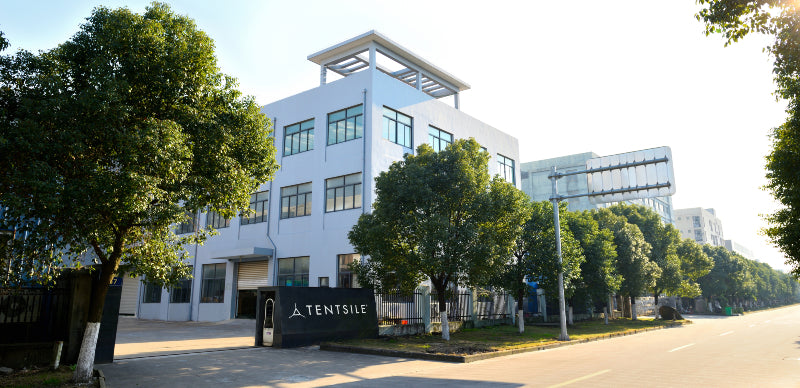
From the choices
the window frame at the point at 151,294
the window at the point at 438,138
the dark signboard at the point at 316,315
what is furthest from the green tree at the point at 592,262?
the window frame at the point at 151,294

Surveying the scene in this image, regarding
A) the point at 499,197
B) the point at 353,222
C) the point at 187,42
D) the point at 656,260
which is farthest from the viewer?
the point at 656,260

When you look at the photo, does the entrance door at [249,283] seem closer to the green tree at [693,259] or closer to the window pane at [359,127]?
the window pane at [359,127]

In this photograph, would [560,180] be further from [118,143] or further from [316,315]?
[118,143]

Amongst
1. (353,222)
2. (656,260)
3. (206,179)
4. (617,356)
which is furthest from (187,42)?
(656,260)

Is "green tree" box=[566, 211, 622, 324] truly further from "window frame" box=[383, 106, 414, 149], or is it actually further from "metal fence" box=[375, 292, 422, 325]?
"metal fence" box=[375, 292, 422, 325]

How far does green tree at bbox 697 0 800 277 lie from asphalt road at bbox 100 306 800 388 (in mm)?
5591

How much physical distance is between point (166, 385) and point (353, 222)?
17.8 metres

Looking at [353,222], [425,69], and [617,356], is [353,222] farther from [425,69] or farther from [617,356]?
[617,356]

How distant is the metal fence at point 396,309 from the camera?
20766mm

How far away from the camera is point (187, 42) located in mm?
10703

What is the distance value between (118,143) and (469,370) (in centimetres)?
948

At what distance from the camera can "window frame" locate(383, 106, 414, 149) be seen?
29.0 meters

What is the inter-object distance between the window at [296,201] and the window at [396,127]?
19.8ft

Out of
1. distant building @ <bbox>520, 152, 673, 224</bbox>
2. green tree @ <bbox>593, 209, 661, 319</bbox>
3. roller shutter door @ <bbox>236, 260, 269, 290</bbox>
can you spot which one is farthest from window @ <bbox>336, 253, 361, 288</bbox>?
distant building @ <bbox>520, 152, 673, 224</bbox>
